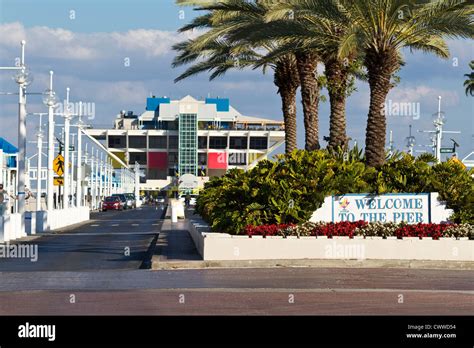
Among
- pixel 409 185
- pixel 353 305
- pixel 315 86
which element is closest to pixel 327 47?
pixel 315 86

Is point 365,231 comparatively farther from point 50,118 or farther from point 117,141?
point 117,141

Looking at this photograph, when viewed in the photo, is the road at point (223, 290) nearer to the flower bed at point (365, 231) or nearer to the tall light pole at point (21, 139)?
the flower bed at point (365, 231)

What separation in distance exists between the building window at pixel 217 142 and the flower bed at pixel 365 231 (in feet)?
550

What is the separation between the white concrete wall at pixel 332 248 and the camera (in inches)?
907

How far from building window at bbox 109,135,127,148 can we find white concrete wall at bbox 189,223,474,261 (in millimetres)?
175253

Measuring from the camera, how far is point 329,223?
81.9ft

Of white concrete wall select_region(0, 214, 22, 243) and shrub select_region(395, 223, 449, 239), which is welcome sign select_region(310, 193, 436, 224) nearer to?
shrub select_region(395, 223, 449, 239)

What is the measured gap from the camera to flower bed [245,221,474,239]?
78.0 ft

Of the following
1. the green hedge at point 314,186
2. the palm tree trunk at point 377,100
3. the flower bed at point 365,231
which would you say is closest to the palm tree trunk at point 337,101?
the palm tree trunk at point 377,100

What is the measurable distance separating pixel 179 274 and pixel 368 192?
7.11 metres

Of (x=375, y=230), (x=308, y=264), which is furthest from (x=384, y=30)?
(x=308, y=264)
